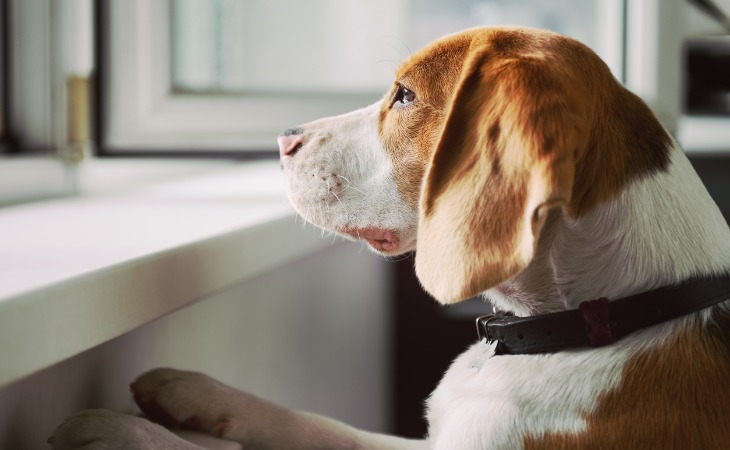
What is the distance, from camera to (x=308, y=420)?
1.12 m

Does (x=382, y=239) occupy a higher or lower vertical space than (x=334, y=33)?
lower

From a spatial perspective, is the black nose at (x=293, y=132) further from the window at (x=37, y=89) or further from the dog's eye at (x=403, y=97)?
the window at (x=37, y=89)

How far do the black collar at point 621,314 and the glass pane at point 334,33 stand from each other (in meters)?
1.14

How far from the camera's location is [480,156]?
0.84m

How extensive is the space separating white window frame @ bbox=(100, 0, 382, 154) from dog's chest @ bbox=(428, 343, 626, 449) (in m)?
0.95

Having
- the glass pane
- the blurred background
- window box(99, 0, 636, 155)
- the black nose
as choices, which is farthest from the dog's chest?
the glass pane

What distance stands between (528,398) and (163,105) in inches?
42.3

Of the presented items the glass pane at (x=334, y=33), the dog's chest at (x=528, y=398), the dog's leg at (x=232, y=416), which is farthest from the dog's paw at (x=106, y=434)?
the glass pane at (x=334, y=33)

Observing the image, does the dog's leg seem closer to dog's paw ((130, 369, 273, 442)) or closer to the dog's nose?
dog's paw ((130, 369, 273, 442))

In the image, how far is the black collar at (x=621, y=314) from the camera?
0.88 metres

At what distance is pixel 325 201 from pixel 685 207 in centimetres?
41

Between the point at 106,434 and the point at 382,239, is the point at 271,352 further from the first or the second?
the point at 106,434

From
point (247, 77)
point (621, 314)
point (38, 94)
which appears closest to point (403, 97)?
point (621, 314)

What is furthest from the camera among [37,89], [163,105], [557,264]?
[163,105]
